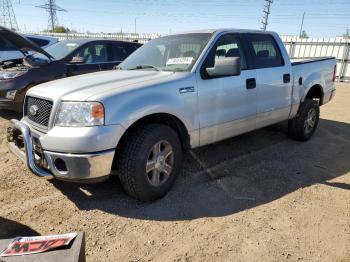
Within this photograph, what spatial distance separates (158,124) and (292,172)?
6.72ft

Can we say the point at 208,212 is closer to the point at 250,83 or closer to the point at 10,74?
the point at 250,83

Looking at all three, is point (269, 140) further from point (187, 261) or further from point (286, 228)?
point (187, 261)

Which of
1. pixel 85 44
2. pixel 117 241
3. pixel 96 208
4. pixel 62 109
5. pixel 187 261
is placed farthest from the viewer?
pixel 85 44

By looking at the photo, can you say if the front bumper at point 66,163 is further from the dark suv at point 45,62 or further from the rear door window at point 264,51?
the dark suv at point 45,62

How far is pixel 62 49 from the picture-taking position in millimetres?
7230

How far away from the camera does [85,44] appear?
7133 mm

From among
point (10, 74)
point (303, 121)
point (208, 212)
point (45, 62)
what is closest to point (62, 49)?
point (45, 62)

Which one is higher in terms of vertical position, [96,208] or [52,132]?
[52,132]

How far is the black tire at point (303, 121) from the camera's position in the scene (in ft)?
18.1

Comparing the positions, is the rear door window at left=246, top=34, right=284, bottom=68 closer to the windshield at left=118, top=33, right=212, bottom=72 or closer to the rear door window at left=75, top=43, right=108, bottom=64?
the windshield at left=118, top=33, right=212, bottom=72

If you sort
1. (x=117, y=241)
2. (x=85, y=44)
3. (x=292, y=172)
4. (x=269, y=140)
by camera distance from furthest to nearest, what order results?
(x=85, y=44)
(x=269, y=140)
(x=292, y=172)
(x=117, y=241)

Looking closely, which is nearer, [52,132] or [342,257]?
[342,257]

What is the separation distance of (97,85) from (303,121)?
368cm

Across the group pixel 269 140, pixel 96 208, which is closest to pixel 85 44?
pixel 269 140
